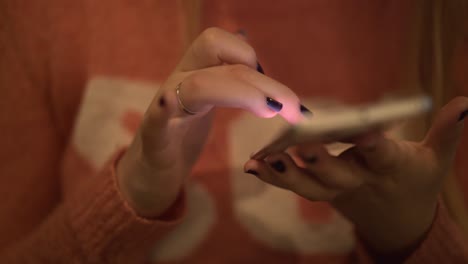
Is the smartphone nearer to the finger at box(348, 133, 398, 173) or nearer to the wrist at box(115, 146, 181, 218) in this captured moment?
the finger at box(348, 133, 398, 173)

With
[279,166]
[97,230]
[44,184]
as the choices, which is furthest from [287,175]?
[44,184]

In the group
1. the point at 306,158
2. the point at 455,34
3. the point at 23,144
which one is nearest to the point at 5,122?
the point at 23,144

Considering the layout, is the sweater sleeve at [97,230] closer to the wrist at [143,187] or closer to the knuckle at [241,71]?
the wrist at [143,187]

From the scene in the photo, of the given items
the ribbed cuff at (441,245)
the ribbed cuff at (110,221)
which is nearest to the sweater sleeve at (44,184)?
the ribbed cuff at (110,221)

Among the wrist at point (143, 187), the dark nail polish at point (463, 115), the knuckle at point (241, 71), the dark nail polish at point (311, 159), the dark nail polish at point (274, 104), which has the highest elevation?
the knuckle at point (241, 71)

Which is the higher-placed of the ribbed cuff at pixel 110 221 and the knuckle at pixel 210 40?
the knuckle at pixel 210 40

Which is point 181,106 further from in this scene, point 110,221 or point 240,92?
point 110,221

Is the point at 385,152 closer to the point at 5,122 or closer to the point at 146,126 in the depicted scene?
the point at 146,126
